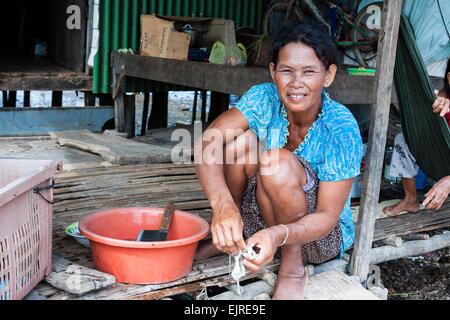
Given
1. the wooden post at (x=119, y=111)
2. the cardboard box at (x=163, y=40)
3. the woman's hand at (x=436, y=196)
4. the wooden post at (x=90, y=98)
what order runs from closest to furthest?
1. the woman's hand at (x=436, y=196)
2. the cardboard box at (x=163, y=40)
3. the wooden post at (x=119, y=111)
4. the wooden post at (x=90, y=98)

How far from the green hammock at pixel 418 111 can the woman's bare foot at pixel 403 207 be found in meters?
0.35

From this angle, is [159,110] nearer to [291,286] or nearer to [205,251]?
[205,251]

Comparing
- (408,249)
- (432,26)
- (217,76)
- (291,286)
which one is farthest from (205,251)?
(432,26)

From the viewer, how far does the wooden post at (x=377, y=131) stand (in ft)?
6.88

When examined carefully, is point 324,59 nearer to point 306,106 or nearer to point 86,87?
point 306,106

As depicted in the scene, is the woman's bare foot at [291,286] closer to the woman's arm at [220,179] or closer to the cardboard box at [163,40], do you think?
the woman's arm at [220,179]

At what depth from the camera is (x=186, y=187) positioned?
10.7 feet

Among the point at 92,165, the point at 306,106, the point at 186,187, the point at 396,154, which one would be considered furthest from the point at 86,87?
the point at 306,106

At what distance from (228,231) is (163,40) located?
307 cm

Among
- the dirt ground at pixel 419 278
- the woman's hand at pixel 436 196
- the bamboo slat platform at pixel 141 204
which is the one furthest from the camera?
the dirt ground at pixel 419 278

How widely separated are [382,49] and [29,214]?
1499 mm

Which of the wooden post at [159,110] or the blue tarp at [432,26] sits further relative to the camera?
the wooden post at [159,110]

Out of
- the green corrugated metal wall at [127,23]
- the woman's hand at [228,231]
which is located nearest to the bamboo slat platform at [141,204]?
the woman's hand at [228,231]

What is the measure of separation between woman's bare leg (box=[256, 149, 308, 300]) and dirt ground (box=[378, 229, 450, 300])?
163 centimetres
